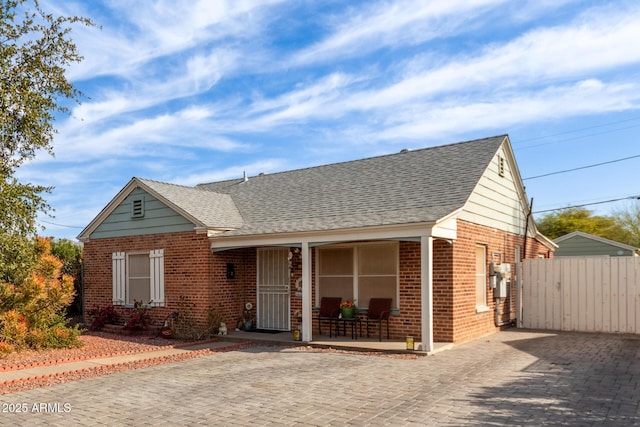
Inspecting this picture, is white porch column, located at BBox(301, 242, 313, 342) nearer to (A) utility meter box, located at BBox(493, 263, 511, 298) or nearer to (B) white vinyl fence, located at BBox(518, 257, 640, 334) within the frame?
(A) utility meter box, located at BBox(493, 263, 511, 298)

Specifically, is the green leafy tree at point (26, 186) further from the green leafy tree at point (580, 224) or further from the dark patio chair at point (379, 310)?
the green leafy tree at point (580, 224)

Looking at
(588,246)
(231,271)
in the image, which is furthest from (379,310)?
(588,246)

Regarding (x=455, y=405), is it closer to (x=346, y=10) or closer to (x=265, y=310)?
(x=346, y=10)

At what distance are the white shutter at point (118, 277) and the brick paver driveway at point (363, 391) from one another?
19.9 feet

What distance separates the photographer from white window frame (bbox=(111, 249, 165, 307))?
14727 millimetres

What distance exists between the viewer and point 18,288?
38.4 feet

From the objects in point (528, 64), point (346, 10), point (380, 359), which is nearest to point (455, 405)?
point (380, 359)

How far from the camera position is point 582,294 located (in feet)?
45.5

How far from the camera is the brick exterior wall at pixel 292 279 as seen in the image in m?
11.7

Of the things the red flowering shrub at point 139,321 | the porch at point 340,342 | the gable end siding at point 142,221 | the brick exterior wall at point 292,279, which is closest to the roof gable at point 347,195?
the gable end siding at point 142,221

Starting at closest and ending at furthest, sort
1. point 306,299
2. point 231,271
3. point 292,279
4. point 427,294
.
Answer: point 427,294, point 306,299, point 292,279, point 231,271

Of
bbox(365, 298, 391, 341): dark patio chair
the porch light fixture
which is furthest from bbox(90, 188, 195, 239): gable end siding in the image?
bbox(365, 298, 391, 341): dark patio chair

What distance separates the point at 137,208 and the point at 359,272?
6.94 m

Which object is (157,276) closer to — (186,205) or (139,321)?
(139,321)
